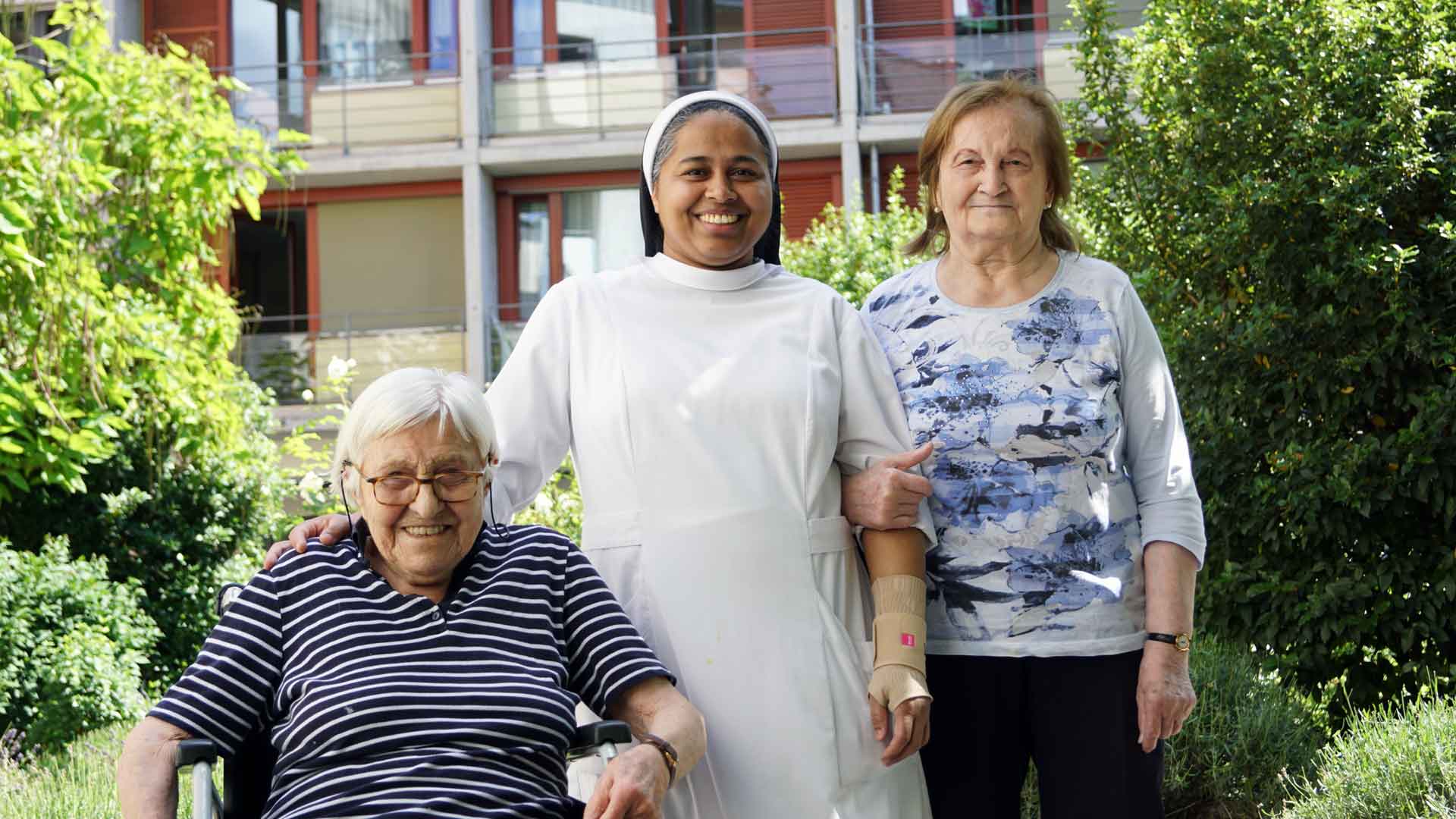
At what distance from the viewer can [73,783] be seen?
574cm

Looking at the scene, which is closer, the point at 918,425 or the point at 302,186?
the point at 918,425

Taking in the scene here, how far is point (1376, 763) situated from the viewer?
4691 millimetres

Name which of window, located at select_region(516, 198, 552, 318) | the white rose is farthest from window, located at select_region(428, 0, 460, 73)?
the white rose

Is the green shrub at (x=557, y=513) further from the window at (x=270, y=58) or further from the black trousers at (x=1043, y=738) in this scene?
the window at (x=270, y=58)

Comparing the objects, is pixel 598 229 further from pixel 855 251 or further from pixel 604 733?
pixel 604 733

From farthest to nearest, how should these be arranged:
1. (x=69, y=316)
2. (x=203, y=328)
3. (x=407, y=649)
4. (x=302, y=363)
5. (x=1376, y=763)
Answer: (x=302, y=363), (x=203, y=328), (x=69, y=316), (x=1376, y=763), (x=407, y=649)

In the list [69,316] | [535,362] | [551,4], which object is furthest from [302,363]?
[535,362]

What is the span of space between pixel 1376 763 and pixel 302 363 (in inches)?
595

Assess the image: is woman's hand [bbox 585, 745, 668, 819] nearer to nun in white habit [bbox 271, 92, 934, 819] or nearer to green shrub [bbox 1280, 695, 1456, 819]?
nun in white habit [bbox 271, 92, 934, 819]

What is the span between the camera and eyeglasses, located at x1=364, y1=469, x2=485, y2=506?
2.74m

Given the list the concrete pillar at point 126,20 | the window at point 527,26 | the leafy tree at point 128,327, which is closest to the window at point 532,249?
the window at point 527,26

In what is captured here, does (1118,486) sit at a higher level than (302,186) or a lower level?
lower

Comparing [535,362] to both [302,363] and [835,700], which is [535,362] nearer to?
[835,700]

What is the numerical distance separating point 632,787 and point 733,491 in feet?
1.83
